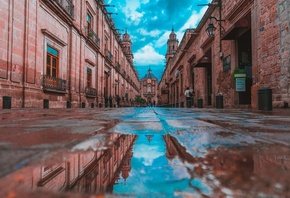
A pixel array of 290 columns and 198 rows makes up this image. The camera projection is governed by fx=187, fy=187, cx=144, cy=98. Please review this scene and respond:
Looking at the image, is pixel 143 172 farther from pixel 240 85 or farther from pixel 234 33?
pixel 234 33

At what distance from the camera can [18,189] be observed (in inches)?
15.2

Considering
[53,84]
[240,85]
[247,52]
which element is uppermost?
[247,52]

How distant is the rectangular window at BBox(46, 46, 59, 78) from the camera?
30.2 feet

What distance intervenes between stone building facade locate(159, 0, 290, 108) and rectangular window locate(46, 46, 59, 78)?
7.88m

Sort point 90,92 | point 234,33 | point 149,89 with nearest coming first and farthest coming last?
point 234,33, point 90,92, point 149,89

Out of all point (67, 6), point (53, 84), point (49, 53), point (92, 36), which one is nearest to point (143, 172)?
point (53, 84)

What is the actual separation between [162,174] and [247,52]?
31.3 ft

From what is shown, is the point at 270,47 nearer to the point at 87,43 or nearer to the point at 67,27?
the point at 67,27

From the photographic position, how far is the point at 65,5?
10.4 meters

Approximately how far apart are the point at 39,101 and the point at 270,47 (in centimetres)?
867

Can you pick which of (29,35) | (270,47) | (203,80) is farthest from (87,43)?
(270,47)

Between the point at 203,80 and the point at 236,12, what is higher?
the point at 236,12

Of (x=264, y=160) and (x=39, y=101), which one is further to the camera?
(x=39, y=101)

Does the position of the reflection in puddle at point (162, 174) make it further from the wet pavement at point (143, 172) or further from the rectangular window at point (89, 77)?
the rectangular window at point (89, 77)
